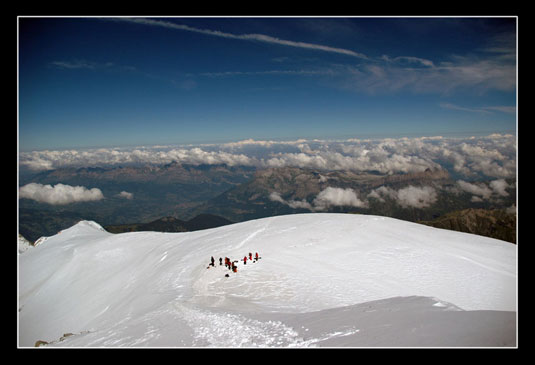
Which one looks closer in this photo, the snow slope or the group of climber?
the snow slope

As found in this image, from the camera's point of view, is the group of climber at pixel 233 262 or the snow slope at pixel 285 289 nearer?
the snow slope at pixel 285 289

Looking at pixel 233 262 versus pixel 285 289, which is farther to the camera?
pixel 233 262

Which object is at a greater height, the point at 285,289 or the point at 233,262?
the point at 233,262

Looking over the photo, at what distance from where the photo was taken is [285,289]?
18.8 meters

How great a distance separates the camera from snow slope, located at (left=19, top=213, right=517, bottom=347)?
11.7 metres

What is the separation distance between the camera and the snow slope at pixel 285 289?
1169 cm
